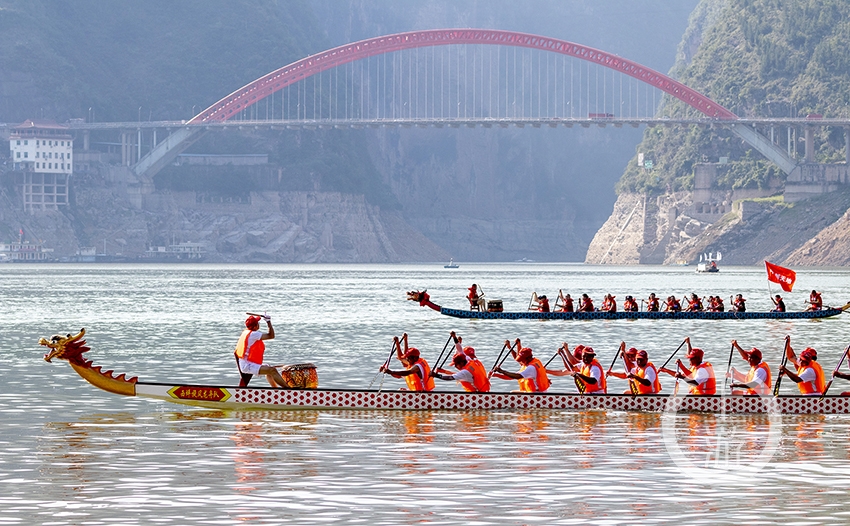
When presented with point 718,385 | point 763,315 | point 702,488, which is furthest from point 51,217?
point 702,488

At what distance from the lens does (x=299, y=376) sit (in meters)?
28.9

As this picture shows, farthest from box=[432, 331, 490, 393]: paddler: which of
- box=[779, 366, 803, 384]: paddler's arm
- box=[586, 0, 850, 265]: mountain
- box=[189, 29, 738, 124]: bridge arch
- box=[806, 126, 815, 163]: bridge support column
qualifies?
box=[806, 126, 815, 163]: bridge support column

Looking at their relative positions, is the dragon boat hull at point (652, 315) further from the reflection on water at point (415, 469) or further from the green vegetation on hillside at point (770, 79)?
the green vegetation on hillside at point (770, 79)

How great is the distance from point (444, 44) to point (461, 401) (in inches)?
6105

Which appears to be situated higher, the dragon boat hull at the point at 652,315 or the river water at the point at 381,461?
the dragon boat hull at the point at 652,315

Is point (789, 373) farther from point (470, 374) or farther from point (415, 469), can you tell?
point (415, 469)

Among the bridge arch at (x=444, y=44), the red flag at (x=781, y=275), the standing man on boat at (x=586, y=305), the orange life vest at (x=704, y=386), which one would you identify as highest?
the bridge arch at (x=444, y=44)

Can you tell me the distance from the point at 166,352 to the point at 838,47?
506ft

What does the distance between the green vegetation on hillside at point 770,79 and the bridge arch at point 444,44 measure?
1249 centimetres

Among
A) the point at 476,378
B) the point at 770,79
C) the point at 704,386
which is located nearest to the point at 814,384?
the point at 704,386

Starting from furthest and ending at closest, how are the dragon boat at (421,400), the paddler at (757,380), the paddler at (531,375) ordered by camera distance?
the paddler at (531,375) → the dragon boat at (421,400) → the paddler at (757,380)

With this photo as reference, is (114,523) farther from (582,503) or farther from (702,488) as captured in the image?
(702,488)

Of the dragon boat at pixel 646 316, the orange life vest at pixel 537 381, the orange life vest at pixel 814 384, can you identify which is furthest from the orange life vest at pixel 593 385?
the dragon boat at pixel 646 316

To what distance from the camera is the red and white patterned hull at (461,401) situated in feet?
92.6
